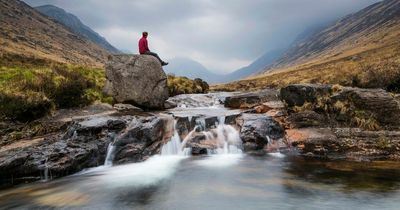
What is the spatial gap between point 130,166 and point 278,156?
26.4ft

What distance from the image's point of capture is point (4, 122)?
19.8m

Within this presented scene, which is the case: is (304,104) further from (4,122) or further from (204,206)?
(4,122)

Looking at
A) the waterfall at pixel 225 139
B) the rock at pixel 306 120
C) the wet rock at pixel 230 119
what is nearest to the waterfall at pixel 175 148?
the waterfall at pixel 225 139

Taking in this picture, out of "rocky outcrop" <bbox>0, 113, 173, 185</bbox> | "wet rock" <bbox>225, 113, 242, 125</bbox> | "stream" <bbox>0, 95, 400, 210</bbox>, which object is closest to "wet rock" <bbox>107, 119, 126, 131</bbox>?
"rocky outcrop" <bbox>0, 113, 173, 185</bbox>

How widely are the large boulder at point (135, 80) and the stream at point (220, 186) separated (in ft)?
29.4

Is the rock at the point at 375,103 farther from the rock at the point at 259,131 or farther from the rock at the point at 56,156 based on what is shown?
the rock at the point at 56,156

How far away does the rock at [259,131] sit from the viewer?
22.3 meters

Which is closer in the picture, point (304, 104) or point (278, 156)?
point (278, 156)

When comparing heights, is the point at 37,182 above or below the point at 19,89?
below

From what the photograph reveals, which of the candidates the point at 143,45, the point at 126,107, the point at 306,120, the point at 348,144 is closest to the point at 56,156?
the point at 126,107

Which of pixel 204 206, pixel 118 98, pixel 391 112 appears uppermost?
pixel 118 98

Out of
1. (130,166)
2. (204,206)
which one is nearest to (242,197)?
(204,206)

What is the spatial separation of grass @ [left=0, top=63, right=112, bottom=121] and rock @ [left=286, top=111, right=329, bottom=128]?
1352 centimetres

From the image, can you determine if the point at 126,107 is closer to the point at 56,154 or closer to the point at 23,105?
the point at 23,105
